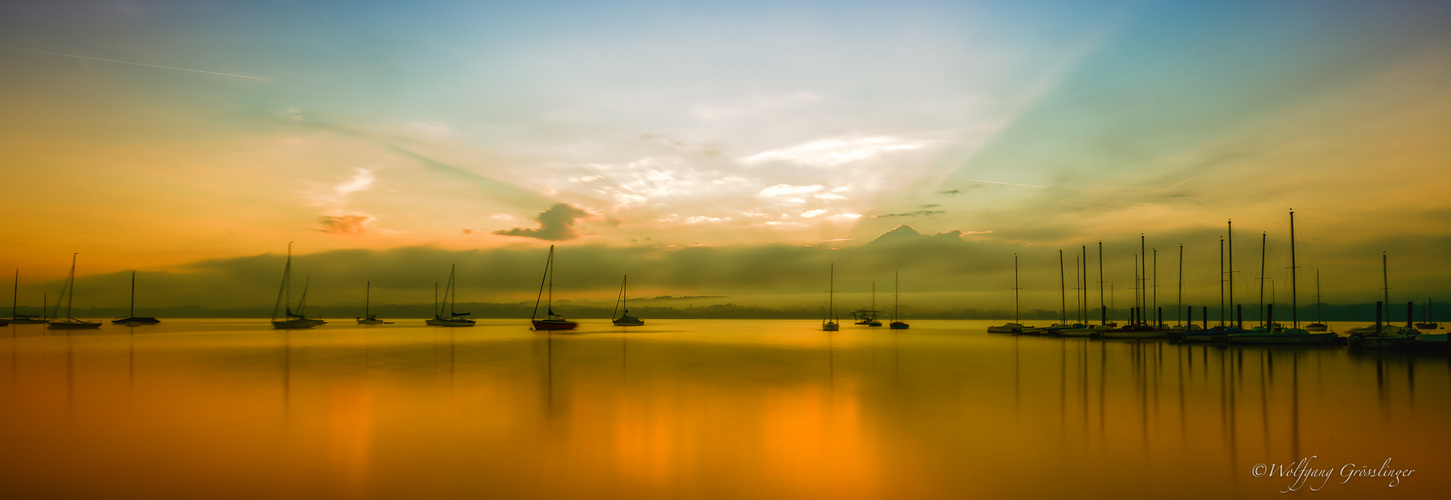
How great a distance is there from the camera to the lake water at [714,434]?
34.0 ft

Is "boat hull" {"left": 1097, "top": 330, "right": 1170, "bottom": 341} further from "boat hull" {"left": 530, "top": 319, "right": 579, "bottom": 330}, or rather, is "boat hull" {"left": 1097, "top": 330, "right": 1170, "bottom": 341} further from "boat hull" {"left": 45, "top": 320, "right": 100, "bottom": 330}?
"boat hull" {"left": 45, "top": 320, "right": 100, "bottom": 330}

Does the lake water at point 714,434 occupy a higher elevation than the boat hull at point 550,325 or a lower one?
higher

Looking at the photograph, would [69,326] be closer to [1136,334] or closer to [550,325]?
[550,325]

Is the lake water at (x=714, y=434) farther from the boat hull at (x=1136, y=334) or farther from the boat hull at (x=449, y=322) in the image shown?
the boat hull at (x=449, y=322)

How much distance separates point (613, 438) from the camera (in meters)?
14.0

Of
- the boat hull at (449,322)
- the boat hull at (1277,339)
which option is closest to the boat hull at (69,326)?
the boat hull at (449,322)

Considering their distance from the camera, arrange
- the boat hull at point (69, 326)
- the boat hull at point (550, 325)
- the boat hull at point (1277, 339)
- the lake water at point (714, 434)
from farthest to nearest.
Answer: the boat hull at point (69, 326) → the boat hull at point (550, 325) → the boat hull at point (1277, 339) → the lake water at point (714, 434)

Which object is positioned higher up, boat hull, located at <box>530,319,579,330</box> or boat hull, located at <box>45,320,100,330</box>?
boat hull, located at <box>530,319,579,330</box>

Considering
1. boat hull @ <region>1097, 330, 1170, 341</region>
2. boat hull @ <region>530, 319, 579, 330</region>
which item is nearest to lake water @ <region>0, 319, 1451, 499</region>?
boat hull @ <region>1097, 330, 1170, 341</region>

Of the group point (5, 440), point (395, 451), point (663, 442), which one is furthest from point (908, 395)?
point (5, 440)

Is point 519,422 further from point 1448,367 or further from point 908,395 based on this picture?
point 1448,367

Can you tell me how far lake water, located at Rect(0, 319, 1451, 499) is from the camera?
10375mm

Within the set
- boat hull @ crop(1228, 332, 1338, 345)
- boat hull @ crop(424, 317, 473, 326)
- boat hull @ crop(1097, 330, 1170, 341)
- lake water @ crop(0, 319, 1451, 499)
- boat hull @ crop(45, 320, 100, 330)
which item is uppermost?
lake water @ crop(0, 319, 1451, 499)

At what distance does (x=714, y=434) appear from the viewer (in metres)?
14.6
